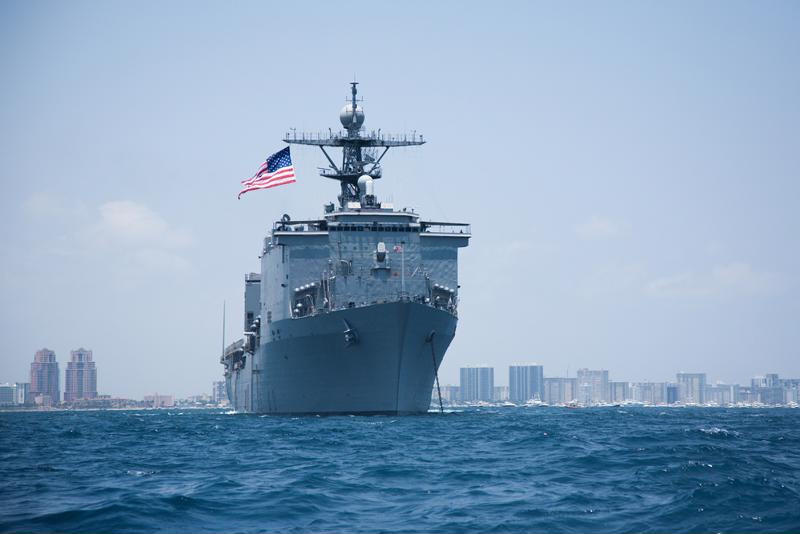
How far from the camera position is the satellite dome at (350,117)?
6438 cm

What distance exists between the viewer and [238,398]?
80.2 m

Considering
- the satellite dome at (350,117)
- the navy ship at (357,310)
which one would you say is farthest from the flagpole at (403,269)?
the satellite dome at (350,117)

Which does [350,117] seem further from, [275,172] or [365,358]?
[365,358]

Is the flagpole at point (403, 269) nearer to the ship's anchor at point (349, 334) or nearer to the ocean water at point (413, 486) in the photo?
the ship's anchor at point (349, 334)

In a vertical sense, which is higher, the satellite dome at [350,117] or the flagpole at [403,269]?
the satellite dome at [350,117]

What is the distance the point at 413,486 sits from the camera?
20.8 m

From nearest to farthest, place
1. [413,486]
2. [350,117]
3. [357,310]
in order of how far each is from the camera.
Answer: [413,486]
[357,310]
[350,117]

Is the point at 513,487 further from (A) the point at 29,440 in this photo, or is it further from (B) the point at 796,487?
(A) the point at 29,440

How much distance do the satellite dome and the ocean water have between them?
34.4 meters

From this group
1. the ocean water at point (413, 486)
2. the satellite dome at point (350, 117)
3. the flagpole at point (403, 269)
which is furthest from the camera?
the satellite dome at point (350, 117)

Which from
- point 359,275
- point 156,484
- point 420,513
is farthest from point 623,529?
point 359,275

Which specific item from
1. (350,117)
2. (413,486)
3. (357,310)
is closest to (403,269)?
(357,310)

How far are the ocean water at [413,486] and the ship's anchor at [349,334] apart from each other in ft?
45.6

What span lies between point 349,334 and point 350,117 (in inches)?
844
